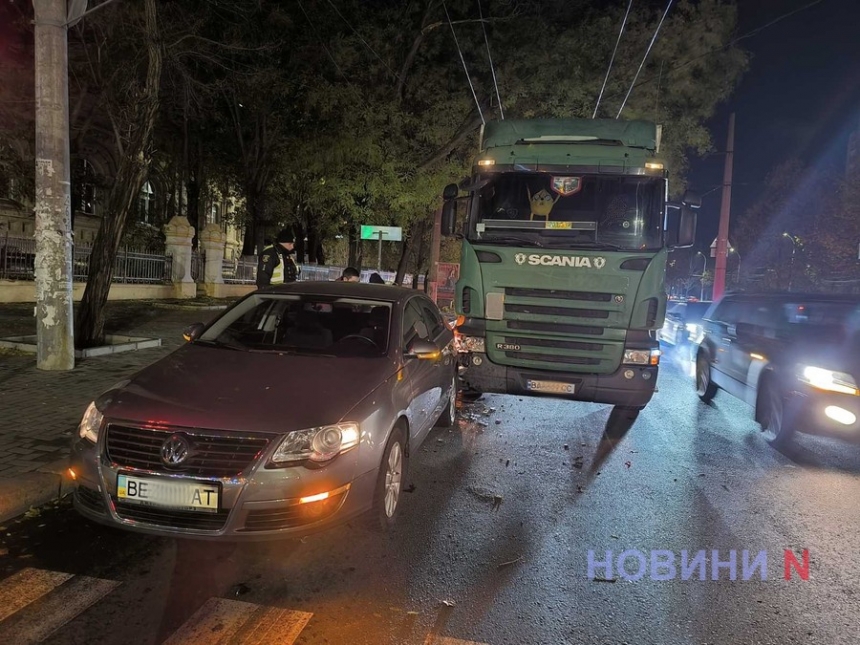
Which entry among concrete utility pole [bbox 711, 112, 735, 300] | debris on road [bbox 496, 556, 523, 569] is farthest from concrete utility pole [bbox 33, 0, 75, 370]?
concrete utility pole [bbox 711, 112, 735, 300]

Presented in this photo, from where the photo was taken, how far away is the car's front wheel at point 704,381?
889 cm

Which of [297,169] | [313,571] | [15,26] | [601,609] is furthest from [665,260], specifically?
[15,26]

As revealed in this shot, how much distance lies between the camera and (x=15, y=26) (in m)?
17.2

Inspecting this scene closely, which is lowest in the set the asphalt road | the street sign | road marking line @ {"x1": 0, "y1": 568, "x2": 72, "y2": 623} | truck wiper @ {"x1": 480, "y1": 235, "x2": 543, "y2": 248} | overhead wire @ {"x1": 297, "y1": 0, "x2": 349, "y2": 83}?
the asphalt road

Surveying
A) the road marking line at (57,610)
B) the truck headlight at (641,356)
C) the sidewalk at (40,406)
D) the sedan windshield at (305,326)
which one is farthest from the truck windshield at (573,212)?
the road marking line at (57,610)

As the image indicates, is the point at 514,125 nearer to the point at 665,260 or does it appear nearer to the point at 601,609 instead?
the point at 665,260

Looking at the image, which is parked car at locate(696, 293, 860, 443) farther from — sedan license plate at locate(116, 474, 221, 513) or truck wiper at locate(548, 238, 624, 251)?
sedan license plate at locate(116, 474, 221, 513)

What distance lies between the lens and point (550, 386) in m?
6.84

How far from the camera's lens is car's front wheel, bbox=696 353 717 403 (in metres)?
8.89

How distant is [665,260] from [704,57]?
49.5 feet

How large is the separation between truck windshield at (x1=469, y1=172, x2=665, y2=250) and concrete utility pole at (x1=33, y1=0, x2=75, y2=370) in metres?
5.17

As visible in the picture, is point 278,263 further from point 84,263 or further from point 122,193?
point 84,263

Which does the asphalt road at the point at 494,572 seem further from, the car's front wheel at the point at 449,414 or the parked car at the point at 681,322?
the parked car at the point at 681,322

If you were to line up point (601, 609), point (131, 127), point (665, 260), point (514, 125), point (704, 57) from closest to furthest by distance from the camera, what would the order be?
point (601, 609) → point (665, 260) → point (514, 125) → point (131, 127) → point (704, 57)
